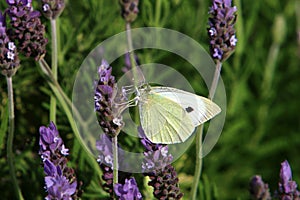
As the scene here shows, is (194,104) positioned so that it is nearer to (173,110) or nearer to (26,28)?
(173,110)

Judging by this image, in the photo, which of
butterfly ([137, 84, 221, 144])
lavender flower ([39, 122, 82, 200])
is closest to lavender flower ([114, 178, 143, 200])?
lavender flower ([39, 122, 82, 200])

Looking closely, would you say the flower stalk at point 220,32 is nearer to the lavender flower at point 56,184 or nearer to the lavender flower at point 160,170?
the lavender flower at point 160,170

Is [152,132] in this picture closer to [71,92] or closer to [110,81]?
[110,81]

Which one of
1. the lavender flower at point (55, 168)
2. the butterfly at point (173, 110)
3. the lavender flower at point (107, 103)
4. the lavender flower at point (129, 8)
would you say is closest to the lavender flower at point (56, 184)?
the lavender flower at point (55, 168)

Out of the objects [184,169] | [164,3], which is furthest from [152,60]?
[184,169]

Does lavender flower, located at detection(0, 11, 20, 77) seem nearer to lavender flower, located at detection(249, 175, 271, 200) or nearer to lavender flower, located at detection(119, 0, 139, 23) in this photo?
lavender flower, located at detection(119, 0, 139, 23)

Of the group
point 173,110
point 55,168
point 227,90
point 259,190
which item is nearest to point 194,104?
point 173,110

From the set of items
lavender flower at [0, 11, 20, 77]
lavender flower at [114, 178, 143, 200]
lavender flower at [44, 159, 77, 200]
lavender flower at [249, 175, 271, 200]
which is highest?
lavender flower at [0, 11, 20, 77]
